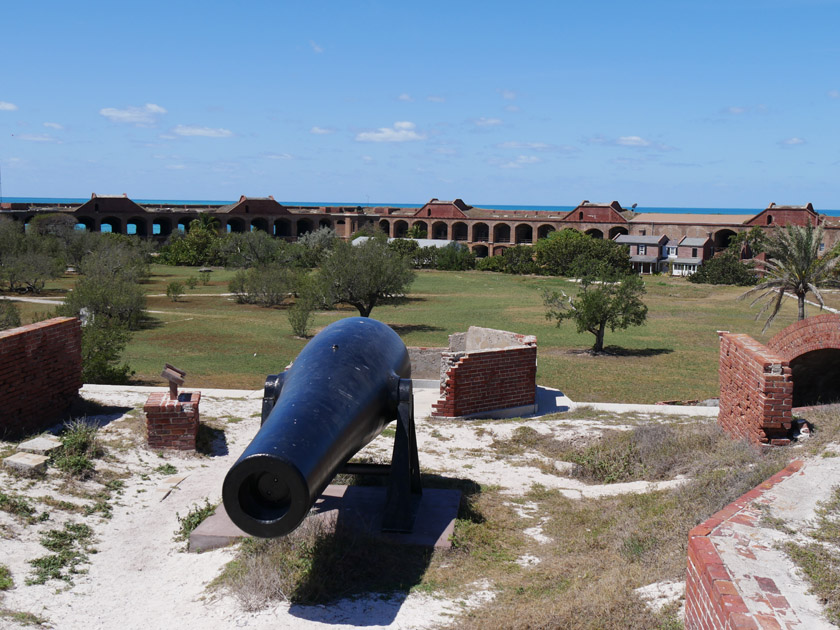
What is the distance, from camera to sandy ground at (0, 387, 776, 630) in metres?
4.88

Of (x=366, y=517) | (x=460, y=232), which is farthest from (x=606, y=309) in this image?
(x=460, y=232)

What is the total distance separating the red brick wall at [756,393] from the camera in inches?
298

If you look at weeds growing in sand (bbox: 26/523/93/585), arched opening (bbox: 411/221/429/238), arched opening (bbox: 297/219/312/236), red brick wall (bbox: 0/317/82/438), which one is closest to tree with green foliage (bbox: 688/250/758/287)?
arched opening (bbox: 411/221/429/238)

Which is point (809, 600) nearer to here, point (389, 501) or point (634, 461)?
point (389, 501)

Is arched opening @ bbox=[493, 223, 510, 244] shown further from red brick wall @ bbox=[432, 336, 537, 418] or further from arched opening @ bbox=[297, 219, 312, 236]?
red brick wall @ bbox=[432, 336, 537, 418]

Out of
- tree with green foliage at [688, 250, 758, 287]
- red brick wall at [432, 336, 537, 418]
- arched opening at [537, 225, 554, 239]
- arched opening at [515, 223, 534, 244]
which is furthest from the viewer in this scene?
arched opening at [515, 223, 534, 244]

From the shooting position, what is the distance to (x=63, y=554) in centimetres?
568

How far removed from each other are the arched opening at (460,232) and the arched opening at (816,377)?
63086mm

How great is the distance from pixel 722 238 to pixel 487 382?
58213 millimetres

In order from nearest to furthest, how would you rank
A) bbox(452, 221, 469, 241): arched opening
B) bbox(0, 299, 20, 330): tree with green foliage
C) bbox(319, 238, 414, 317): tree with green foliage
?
bbox(0, 299, 20, 330): tree with green foliage → bbox(319, 238, 414, 317): tree with green foliage → bbox(452, 221, 469, 241): arched opening

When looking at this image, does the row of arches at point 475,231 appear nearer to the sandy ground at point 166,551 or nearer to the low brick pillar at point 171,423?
the sandy ground at point 166,551

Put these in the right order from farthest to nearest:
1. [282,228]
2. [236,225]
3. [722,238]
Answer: [282,228], [236,225], [722,238]

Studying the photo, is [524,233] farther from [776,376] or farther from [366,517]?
[366,517]

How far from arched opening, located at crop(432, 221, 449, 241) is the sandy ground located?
65.7m
